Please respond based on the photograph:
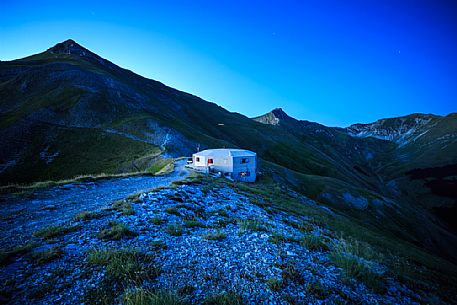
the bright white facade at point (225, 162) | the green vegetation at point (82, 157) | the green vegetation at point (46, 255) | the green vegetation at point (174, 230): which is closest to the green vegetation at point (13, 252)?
the green vegetation at point (46, 255)

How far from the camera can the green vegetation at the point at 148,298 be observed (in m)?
4.51

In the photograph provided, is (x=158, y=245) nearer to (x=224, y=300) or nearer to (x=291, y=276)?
(x=224, y=300)

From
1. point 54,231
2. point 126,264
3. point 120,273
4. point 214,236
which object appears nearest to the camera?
point 120,273

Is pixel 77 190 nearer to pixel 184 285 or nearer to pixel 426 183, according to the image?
pixel 184 285

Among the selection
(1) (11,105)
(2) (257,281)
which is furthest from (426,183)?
(1) (11,105)

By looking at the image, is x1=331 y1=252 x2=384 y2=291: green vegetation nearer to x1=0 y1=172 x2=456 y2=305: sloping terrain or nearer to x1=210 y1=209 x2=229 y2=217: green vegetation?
x1=0 y1=172 x2=456 y2=305: sloping terrain

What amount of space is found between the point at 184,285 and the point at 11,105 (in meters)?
107

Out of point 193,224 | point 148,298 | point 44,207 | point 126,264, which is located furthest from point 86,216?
point 148,298

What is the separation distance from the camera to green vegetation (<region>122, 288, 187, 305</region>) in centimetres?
451

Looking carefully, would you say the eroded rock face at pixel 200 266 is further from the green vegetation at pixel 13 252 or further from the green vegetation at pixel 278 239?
the green vegetation at pixel 13 252

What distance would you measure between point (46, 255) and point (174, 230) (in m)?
4.52

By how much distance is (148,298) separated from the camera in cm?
469

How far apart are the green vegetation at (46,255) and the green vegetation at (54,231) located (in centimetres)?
160

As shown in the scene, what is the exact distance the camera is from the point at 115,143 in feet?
186
